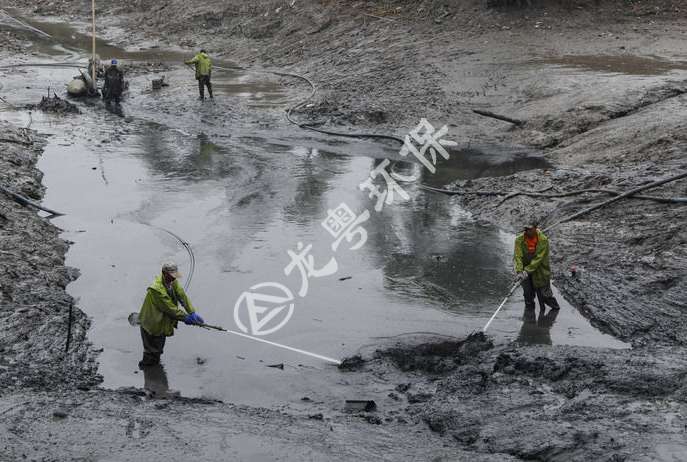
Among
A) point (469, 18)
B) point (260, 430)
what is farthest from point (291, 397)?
point (469, 18)

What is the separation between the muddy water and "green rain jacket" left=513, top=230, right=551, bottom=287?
21.4 inches

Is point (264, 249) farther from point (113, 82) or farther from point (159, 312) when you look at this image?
point (113, 82)

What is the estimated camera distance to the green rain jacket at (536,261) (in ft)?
30.9

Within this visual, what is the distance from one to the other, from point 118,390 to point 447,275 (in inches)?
→ 202

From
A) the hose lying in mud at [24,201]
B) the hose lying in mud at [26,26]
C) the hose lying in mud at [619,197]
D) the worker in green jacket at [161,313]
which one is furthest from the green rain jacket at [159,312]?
the hose lying in mud at [26,26]

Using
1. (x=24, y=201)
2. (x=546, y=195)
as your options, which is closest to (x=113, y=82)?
(x=24, y=201)

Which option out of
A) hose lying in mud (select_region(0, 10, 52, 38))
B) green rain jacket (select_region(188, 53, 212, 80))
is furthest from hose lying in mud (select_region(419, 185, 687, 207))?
hose lying in mud (select_region(0, 10, 52, 38))

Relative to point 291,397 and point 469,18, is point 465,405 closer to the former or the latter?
point 291,397

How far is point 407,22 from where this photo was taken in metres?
24.3

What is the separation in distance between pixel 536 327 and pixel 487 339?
2.54 ft

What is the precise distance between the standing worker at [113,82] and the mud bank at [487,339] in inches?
172

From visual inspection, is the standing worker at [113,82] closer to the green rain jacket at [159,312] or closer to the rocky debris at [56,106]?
the rocky debris at [56,106]

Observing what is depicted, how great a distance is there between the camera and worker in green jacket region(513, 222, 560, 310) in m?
9.42

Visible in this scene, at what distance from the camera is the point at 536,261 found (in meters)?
9.40
